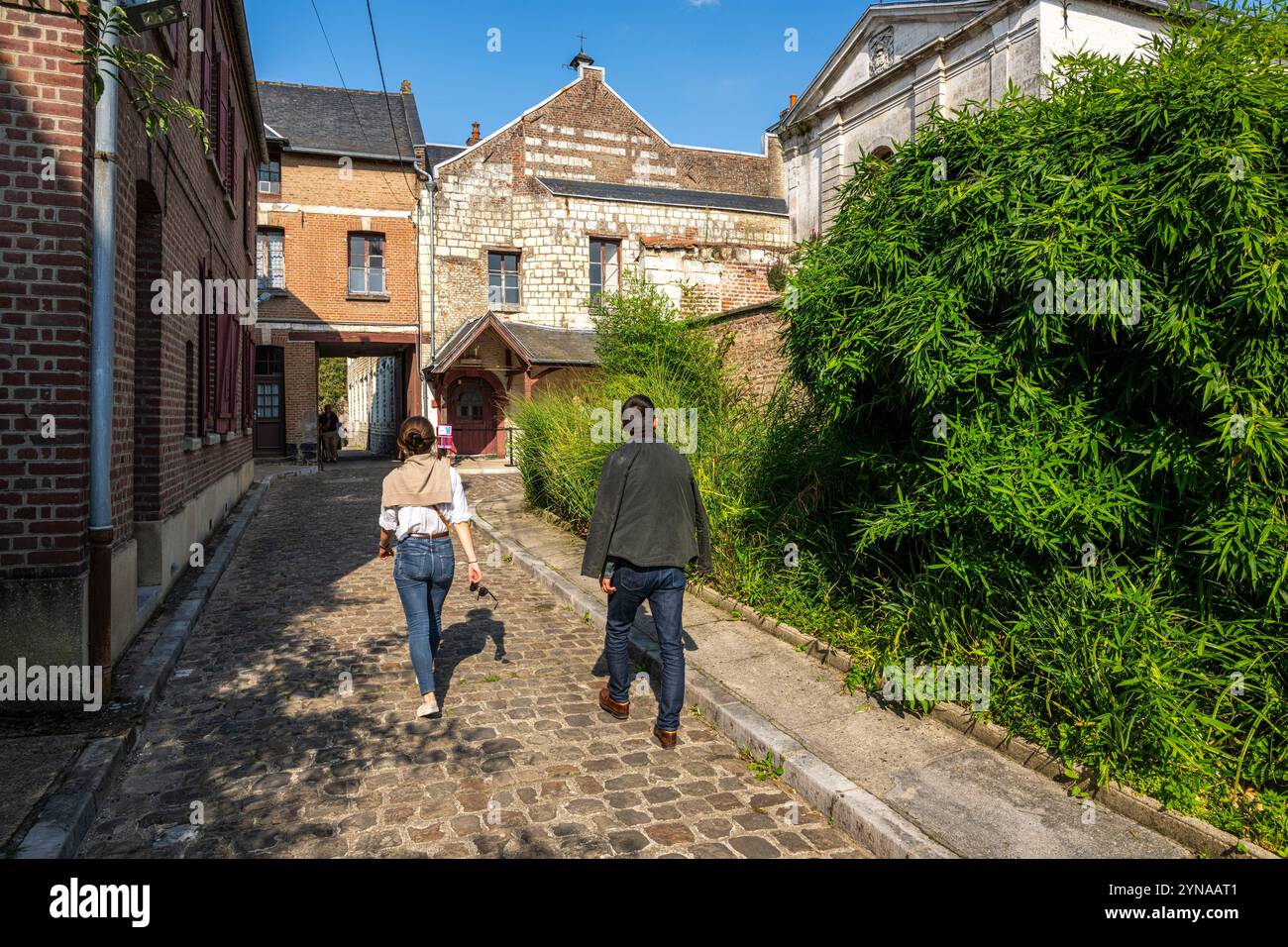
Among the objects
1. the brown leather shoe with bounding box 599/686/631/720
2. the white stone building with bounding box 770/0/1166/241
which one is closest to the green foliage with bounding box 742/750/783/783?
the brown leather shoe with bounding box 599/686/631/720

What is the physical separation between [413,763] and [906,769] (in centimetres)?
259

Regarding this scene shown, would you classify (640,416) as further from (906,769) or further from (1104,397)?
(1104,397)

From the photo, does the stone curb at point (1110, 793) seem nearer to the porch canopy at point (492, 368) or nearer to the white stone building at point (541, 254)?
the porch canopy at point (492, 368)

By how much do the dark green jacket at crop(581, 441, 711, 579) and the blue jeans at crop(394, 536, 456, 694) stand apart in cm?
99

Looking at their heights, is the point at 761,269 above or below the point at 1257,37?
above

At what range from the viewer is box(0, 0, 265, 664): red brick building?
475 cm

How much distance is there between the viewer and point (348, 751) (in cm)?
441

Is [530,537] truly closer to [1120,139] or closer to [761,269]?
[1120,139]

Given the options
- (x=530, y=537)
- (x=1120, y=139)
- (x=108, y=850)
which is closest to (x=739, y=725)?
(x=108, y=850)

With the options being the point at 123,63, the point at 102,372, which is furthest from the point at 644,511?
the point at 102,372

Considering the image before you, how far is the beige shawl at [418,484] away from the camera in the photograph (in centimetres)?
504

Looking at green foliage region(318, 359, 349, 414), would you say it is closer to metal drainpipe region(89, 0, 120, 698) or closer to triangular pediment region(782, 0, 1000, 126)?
triangular pediment region(782, 0, 1000, 126)
